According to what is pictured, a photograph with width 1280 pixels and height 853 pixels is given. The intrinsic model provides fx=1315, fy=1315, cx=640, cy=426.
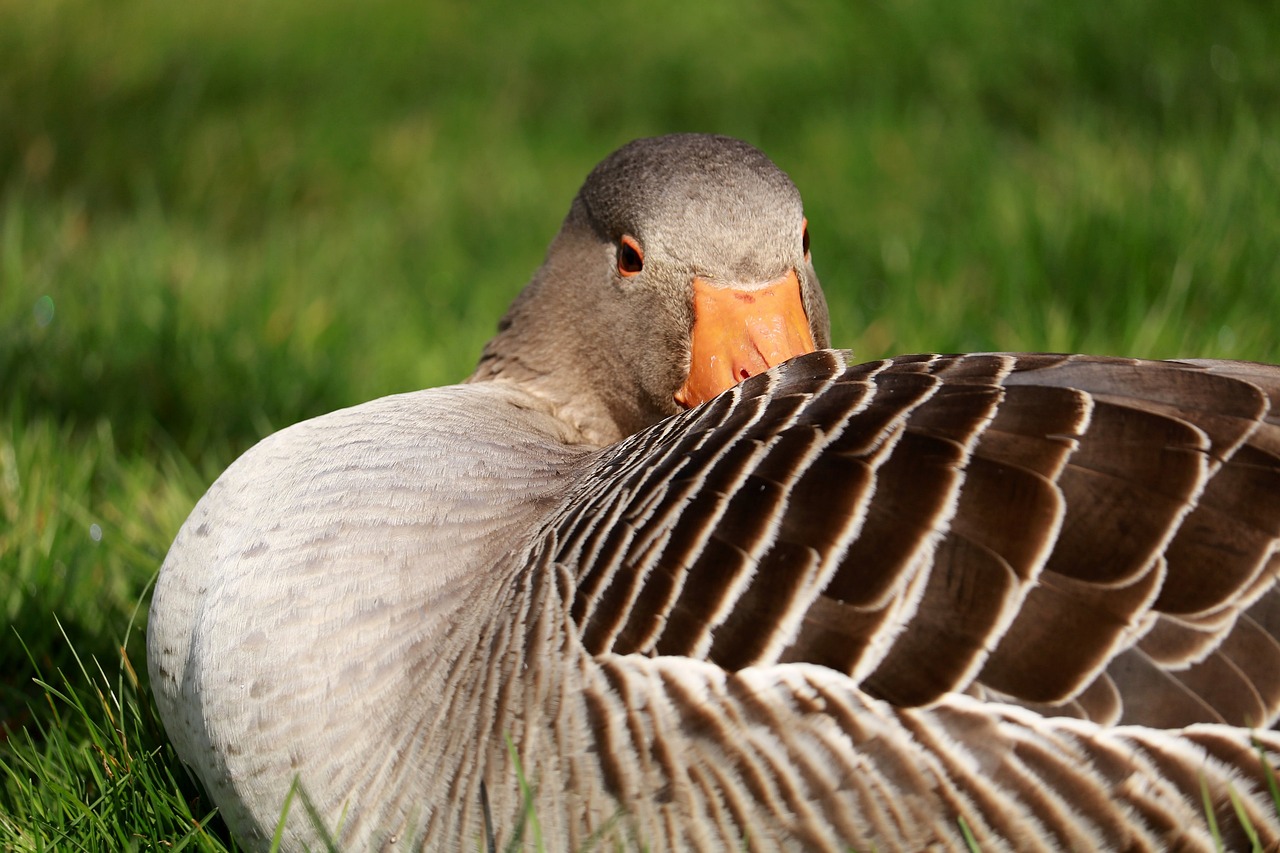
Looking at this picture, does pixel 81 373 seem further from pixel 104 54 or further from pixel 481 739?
pixel 104 54

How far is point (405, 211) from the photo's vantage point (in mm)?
7438

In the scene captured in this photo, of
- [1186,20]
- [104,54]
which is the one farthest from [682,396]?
[104,54]

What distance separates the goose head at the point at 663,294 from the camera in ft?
10.0

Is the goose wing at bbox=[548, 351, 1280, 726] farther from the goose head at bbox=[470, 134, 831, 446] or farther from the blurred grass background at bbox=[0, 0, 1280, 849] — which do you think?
the blurred grass background at bbox=[0, 0, 1280, 849]

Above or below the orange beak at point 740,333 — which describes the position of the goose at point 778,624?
below

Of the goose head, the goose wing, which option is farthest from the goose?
the goose head

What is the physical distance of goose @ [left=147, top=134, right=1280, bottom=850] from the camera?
1.93m

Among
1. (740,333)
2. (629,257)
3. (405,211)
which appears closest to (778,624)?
(740,333)

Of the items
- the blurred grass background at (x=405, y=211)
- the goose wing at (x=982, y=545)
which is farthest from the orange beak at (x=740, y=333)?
the blurred grass background at (x=405, y=211)

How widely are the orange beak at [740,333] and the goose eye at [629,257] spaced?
0.21 meters

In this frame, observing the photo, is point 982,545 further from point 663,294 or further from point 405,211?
point 405,211

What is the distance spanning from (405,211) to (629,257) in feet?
14.4

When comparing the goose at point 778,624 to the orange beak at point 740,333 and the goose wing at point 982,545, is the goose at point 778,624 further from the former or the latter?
the orange beak at point 740,333

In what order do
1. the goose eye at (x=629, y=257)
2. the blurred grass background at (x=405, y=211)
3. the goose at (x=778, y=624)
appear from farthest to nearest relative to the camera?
the blurred grass background at (x=405, y=211)
the goose eye at (x=629, y=257)
the goose at (x=778, y=624)
